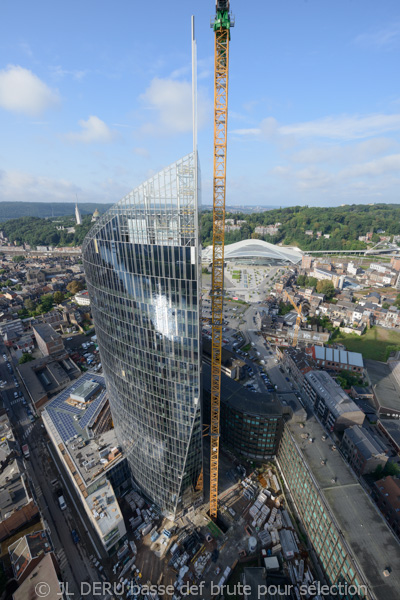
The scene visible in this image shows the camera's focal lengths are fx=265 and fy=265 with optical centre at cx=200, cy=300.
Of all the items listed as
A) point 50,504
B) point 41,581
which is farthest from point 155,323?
point 50,504

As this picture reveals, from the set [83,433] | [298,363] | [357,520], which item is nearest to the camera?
[357,520]

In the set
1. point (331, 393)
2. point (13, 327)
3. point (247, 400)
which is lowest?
point (13, 327)

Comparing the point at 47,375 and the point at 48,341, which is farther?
the point at 48,341

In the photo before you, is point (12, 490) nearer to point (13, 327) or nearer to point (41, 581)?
point (41, 581)

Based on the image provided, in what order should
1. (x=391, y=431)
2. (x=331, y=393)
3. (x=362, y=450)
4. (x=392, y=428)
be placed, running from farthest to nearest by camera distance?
(x=331, y=393) → (x=392, y=428) → (x=391, y=431) → (x=362, y=450)

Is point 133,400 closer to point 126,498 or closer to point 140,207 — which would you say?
point 126,498

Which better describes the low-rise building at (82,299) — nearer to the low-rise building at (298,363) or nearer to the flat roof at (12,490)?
the flat roof at (12,490)

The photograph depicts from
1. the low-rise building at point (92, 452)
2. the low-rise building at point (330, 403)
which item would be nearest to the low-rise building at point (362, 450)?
the low-rise building at point (330, 403)

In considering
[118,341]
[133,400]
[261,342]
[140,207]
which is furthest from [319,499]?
[261,342]
